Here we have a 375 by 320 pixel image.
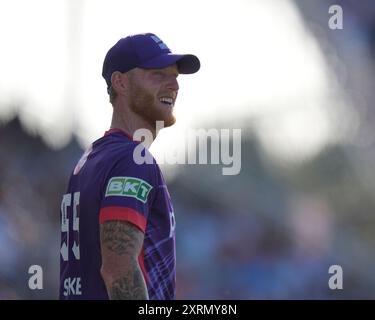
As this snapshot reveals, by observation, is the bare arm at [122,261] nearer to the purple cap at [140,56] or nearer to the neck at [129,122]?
the neck at [129,122]

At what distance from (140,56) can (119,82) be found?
0.52ft

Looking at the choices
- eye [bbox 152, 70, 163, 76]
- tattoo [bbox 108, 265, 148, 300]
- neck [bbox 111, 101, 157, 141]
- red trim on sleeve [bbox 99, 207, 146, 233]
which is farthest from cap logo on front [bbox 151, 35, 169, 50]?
tattoo [bbox 108, 265, 148, 300]

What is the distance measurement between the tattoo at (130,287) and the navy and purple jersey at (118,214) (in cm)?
13

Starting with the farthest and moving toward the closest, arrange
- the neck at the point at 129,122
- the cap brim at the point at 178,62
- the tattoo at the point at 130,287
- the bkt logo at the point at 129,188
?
the cap brim at the point at 178,62 → the neck at the point at 129,122 → the bkt logo at the point at 129,188 → the tattoo at the point at 130,287

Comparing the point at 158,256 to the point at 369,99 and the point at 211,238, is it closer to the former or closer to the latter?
the point at 211,238

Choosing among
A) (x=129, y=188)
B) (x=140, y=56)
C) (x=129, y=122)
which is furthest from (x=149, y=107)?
(x=129, y=188)

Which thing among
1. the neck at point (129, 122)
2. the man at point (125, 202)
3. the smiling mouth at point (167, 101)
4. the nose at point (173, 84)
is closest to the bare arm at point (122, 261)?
the man at point (125, 202)

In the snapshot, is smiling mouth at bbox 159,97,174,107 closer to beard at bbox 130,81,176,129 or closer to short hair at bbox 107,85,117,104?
beard at bbox 130,81,176,129

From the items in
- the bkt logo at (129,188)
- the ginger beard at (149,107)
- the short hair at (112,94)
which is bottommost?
the bkt logo at (129,188)

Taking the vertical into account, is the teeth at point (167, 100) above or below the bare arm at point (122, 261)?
above

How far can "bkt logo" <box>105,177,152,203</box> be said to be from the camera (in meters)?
3.77

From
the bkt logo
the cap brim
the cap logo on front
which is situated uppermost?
the cap logo on front

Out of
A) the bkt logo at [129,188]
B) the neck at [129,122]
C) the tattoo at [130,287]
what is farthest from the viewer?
the neck at [129,122]

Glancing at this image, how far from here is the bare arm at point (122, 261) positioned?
3.67m
